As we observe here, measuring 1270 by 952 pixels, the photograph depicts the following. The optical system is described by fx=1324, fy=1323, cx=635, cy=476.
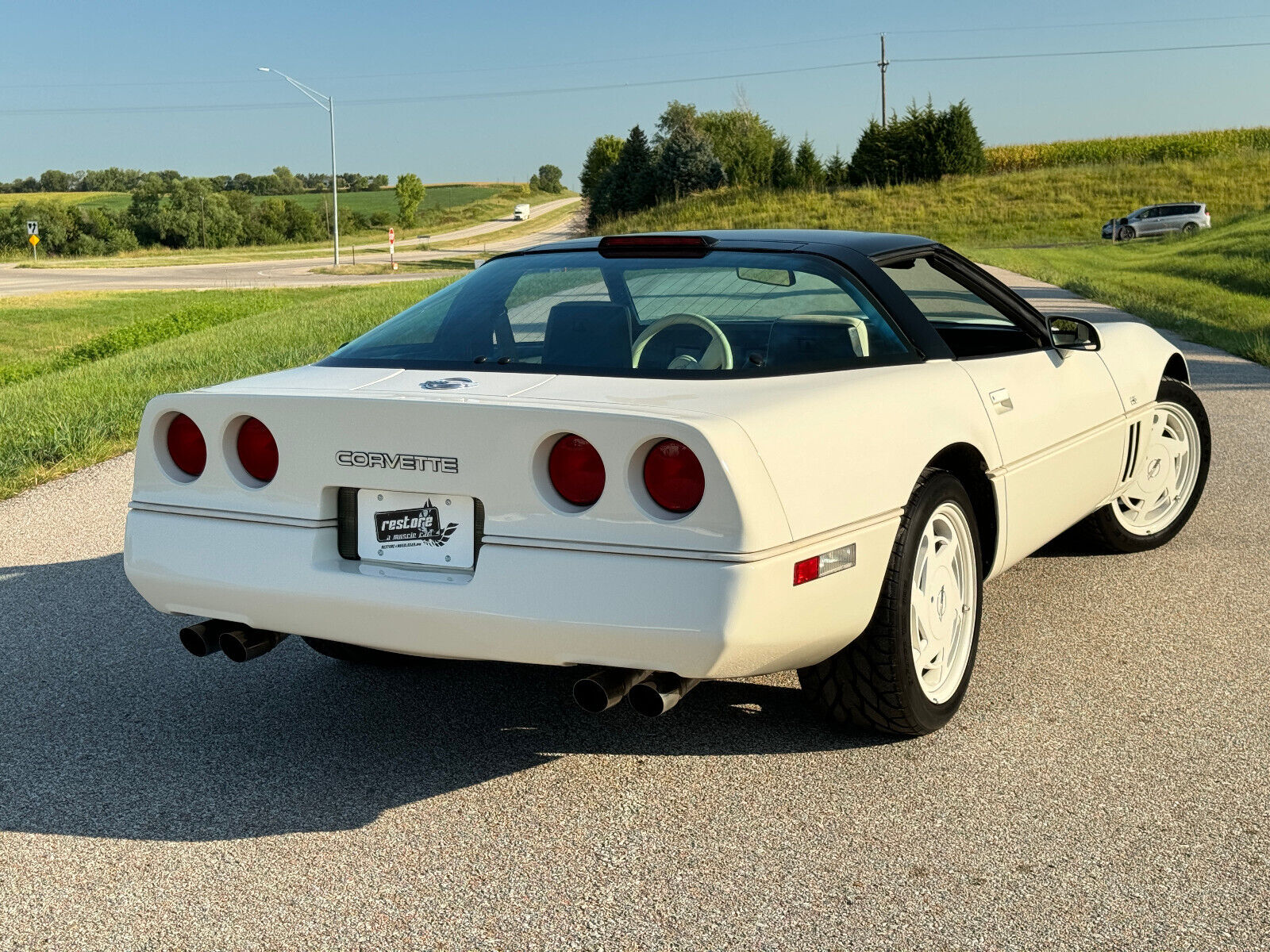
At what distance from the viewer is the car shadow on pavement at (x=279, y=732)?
10.7 ft

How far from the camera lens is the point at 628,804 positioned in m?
3.24

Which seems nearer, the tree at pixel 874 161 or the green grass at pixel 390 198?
→ the tree at pixel 874 161

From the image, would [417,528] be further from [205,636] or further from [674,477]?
[205,636]

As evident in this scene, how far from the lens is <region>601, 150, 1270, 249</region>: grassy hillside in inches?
1886

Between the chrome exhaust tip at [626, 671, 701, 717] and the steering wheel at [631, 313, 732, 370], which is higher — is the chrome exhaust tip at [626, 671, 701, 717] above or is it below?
below

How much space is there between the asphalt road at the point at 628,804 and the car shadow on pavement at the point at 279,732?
1 cm

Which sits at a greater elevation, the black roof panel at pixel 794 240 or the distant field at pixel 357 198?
the distant field at pixel 357 198

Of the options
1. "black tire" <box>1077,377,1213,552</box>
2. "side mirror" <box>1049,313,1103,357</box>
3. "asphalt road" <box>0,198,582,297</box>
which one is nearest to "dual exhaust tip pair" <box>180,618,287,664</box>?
"side mirror" <box>1049,313,1103,357</box>

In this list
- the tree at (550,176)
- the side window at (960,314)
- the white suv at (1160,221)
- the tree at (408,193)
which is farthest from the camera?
the tree at (550,176)

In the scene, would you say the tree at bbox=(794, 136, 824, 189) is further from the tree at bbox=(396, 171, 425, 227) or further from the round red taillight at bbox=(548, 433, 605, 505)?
the round red taillight at bbox=(548, 433, 605, 505)

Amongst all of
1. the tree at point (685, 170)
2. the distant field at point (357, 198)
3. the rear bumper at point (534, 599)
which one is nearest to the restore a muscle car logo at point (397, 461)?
the rear bumper at point (534, 599)

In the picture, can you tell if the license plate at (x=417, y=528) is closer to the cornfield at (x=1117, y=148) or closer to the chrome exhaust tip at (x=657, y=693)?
the chrome exhaust tip at (x=657, y=693)

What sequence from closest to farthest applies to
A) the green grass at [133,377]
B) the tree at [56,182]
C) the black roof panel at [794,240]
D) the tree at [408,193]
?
the black roof panel at [794,240]
the green grass at [133,377]
the tree at [408,193]
the tree at [56,182]

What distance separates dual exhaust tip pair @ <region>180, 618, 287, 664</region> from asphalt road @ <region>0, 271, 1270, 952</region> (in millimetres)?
307
